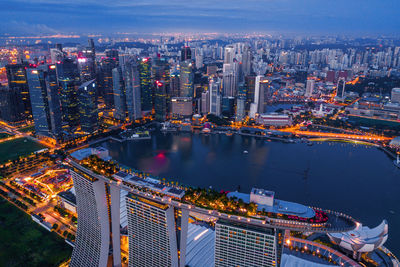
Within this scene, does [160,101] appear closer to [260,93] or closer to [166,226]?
[260,93]

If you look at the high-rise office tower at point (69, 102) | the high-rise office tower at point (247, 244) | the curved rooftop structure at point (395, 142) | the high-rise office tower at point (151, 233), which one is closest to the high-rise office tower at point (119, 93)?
the high-rise office tower at point (69, 102)

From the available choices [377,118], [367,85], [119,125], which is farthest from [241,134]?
[367,85]

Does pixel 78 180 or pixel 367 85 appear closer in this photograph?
pixel 78 180

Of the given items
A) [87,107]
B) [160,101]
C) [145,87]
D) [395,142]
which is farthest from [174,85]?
[395,142]

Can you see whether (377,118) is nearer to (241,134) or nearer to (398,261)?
(241,134)

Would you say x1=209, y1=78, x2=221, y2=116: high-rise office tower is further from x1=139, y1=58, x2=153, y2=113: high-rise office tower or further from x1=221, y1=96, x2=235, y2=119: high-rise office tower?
x1=139, y1=58, x2=153, y2=113: high-rise office tower

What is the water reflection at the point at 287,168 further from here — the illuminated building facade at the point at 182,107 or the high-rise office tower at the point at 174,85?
the high-rise office tower at the point at 174,85
